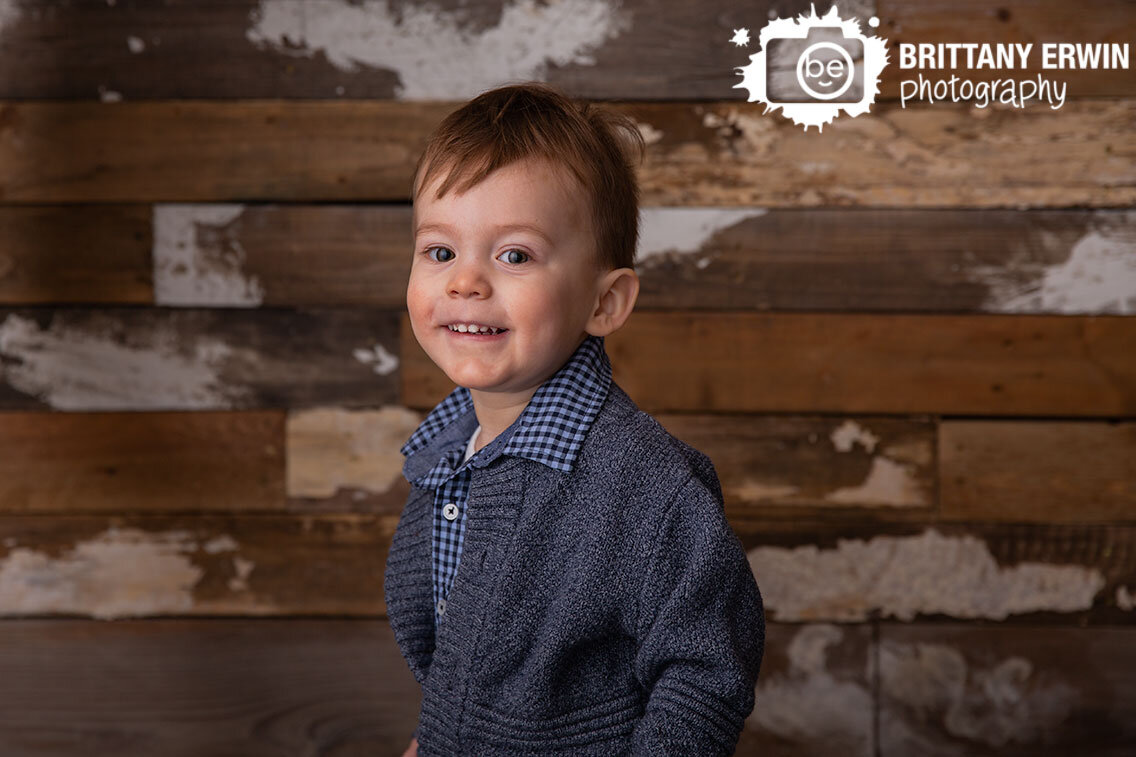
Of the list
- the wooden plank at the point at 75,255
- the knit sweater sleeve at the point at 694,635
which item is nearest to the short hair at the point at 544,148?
the knit sweater sleeve at the point at 694,635

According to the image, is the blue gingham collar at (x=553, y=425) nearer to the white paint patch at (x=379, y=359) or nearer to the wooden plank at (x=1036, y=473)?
the white paint patch at (x=379, y=359)

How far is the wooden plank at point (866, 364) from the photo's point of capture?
5.14 feet

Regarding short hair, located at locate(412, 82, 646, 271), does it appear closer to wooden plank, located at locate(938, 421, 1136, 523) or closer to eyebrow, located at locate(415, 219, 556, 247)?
eyebrow, located at locate(415, 219, 556, 247)

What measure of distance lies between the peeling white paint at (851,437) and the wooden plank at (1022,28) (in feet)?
1.73

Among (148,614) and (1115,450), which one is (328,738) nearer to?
(148,614)

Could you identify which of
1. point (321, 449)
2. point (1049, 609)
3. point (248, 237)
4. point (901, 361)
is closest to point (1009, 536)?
point (1049, 609)

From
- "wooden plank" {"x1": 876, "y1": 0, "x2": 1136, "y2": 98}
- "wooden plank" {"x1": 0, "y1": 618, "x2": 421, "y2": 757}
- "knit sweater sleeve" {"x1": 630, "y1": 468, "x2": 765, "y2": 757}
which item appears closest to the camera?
"knit sweater sleeve" {"x1": 630, "y1": 468, "x2": 765, "y2": 757}

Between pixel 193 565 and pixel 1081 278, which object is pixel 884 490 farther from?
pixel 193 565

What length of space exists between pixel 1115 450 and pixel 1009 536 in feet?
0.68

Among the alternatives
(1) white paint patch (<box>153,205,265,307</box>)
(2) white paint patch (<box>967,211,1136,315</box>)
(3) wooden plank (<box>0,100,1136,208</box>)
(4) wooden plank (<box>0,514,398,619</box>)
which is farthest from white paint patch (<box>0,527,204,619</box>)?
(2) white paint patch (<box>967,211,1136,315</box>)

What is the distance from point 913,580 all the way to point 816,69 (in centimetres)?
79

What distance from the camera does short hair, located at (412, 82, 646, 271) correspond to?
2.97 feet

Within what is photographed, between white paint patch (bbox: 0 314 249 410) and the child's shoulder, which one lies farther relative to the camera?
white paint patch (bbox: 0 314 249 410)

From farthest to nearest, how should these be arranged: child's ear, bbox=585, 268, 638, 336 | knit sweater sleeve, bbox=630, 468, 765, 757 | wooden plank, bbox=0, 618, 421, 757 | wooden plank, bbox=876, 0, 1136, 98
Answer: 1. wooden plank, bbox=0, 618, 421, 757
2. wooden plank, bbox=876, 0, 1136, 98
3. child's ear, bbox=585, 268, 638, 336
4. knit sweater sleeve, bbox=630, 468, 765, 757
